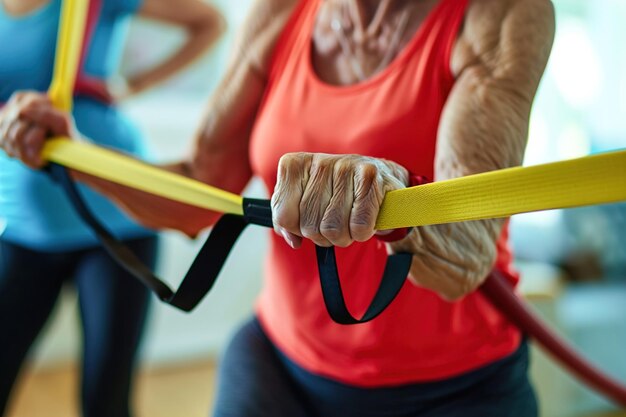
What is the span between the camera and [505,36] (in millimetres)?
685

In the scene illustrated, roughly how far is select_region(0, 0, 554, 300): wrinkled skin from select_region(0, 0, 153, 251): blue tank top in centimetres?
25

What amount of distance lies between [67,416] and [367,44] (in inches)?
65.0

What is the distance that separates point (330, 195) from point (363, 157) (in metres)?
0.05

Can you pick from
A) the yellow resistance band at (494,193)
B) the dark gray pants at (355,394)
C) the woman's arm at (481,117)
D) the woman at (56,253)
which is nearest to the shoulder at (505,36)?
the woman's arm at (481,117)

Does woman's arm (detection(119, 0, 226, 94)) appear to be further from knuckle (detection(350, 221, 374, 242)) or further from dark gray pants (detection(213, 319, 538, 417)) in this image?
knuckle (detection(350, 221, 374, 242))

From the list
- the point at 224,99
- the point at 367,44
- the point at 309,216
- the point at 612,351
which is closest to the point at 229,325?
the point at 612,351

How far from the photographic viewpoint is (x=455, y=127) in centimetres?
69

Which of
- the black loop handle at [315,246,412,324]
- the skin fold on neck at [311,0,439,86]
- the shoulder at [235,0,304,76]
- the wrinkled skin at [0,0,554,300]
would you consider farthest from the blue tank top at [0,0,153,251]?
the black loop handle at [315,246,412,324]

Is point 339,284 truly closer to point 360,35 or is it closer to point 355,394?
point 355,394

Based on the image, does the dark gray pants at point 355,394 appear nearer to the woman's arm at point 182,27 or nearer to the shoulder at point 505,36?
the shoulder at point 505,36

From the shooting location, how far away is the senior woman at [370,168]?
67 centimetres

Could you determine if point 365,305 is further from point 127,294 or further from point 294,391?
point 127,294

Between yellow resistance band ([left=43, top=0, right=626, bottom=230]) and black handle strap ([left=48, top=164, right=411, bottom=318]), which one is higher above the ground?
yellow resistance band ([left=43, top=0, right=626, bottom=230])

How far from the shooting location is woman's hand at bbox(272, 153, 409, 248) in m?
0.54
